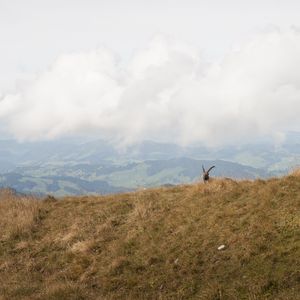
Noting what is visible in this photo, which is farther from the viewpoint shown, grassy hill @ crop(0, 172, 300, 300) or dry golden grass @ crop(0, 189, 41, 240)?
dry golden grass @ crop(0, 189, 41, 240)

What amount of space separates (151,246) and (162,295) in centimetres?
316

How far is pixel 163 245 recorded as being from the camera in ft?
43.8

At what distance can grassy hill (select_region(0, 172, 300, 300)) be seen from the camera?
10633 mm

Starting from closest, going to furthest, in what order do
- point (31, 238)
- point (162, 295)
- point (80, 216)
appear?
point (162, 295), point (31, 238), point (80, 216)

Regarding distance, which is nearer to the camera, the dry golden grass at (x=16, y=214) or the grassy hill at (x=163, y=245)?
the grassy hill at (x=163, y=245)

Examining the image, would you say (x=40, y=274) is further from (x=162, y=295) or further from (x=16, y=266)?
(x=162, y=295)

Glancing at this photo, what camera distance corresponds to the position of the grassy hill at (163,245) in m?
10.6

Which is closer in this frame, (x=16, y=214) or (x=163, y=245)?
(x=163, y=245)

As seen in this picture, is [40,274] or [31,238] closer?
[40,274]

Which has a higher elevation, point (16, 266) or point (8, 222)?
point (8, 222)

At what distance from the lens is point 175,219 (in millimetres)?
15008

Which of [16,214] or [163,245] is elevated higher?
[16,214]

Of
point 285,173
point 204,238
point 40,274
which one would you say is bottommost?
point 40,274

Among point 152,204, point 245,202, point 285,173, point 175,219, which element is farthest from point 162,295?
point 285,173
